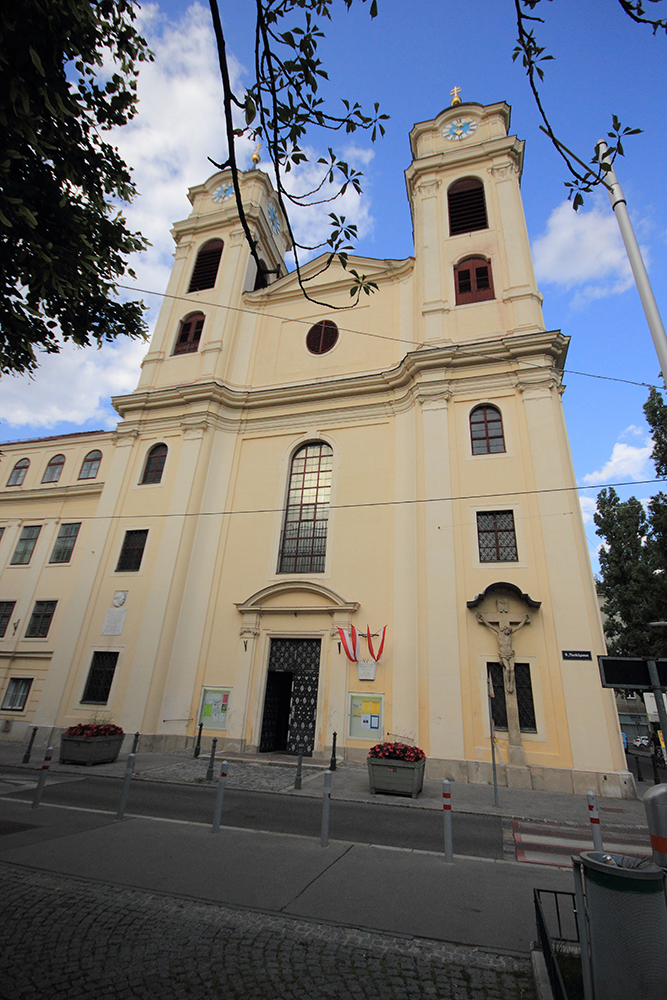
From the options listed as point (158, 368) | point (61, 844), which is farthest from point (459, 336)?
point (61, 844)

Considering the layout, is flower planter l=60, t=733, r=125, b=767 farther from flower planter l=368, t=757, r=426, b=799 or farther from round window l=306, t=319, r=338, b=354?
round window l=306, t=319, r=338, b=354

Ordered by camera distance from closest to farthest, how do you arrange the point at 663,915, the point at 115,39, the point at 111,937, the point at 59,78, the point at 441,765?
the point at 663,915 < the point at 111,937 < the point at 59,78 < the point at 115,39 < the point at 441,765

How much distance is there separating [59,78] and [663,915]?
387 inches

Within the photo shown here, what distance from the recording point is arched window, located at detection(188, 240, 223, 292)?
25688 millimetres

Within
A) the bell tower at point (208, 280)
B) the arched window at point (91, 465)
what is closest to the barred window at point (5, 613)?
the arched window at point (91, 465)

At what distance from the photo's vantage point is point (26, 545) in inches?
934

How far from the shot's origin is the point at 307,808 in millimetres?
9203

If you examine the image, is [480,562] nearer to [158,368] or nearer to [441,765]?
[441,765]

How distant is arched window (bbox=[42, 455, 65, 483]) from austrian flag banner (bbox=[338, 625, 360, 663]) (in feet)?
57.3

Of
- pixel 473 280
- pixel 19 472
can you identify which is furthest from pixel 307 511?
pixel 19 472

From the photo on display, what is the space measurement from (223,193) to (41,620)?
23987 millimetres

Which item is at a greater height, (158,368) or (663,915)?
(158,368)

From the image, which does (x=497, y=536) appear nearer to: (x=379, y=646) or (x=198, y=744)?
(x=379, y=646)

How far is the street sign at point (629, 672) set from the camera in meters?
5.29
